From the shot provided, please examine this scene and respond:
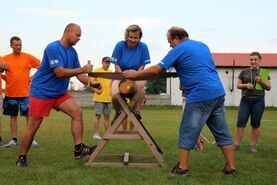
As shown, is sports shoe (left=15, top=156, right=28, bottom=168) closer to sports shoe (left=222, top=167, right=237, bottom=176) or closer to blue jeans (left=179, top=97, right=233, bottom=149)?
blue jeans (left=179, top=97, right=233, bottom=149)

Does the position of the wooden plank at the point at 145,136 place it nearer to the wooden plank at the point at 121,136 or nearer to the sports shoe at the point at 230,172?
the wooden plank at the point at 121,136

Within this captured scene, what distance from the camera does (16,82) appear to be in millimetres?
9492

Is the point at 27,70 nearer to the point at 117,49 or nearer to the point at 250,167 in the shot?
the point at 117,49

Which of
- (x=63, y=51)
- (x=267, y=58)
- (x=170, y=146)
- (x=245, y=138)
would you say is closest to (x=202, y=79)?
(x=63, y=51)

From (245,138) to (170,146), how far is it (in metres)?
3.03

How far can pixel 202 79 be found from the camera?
6004 millimetres

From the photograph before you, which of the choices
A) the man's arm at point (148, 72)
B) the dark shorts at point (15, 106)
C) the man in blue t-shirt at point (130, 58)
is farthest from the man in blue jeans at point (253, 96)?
the dark shorts at point (15, 106)

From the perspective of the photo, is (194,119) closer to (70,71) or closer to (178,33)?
(178,33)

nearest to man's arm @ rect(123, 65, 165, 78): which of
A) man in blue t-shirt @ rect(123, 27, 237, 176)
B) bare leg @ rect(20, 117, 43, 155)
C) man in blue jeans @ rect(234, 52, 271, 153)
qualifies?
man in blue t-shirt @ rect(123, 27, 237, 176)

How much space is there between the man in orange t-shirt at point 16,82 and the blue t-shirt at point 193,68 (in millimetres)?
4447

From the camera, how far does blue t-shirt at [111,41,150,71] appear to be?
7332 mm

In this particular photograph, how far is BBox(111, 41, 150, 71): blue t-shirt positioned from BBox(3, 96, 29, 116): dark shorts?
10.2ft

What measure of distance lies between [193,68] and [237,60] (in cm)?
4907

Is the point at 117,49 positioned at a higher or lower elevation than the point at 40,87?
higher
